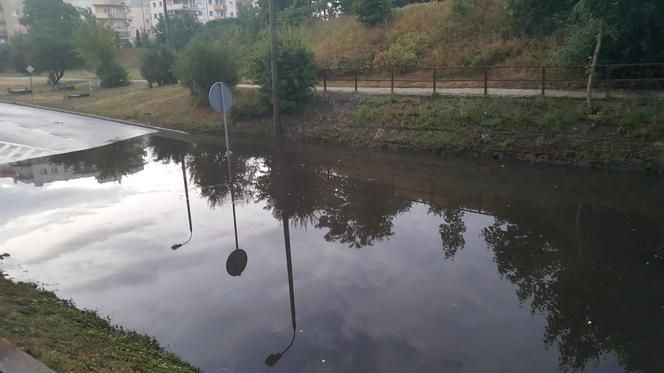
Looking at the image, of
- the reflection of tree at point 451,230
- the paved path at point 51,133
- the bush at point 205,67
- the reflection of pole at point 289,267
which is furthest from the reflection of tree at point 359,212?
the bush at point 205,67

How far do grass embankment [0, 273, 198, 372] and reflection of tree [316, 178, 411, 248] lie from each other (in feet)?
14.5

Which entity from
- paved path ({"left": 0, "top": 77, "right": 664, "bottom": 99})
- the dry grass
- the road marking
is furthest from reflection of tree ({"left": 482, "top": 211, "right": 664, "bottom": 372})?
the dry grass

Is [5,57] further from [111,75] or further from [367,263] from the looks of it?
[367,263]

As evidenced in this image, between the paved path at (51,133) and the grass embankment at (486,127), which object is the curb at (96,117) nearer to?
the paved path at (51,133)

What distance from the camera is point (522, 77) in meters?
20.8

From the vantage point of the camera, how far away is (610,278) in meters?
7.86

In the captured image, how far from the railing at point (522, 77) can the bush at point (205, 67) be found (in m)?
5.16

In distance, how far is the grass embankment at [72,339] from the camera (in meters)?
5.28

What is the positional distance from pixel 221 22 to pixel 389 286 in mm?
75673

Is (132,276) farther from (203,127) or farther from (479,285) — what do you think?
(203,127)

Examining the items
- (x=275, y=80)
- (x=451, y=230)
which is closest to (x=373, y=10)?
(x=275, y=80)

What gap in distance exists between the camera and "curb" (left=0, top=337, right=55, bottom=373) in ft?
15.9

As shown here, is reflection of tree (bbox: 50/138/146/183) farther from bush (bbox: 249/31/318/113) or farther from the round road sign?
bush (bbox: 249/31/318/113)

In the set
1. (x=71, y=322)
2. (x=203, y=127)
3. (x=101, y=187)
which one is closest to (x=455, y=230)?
(x=71, y=322)
